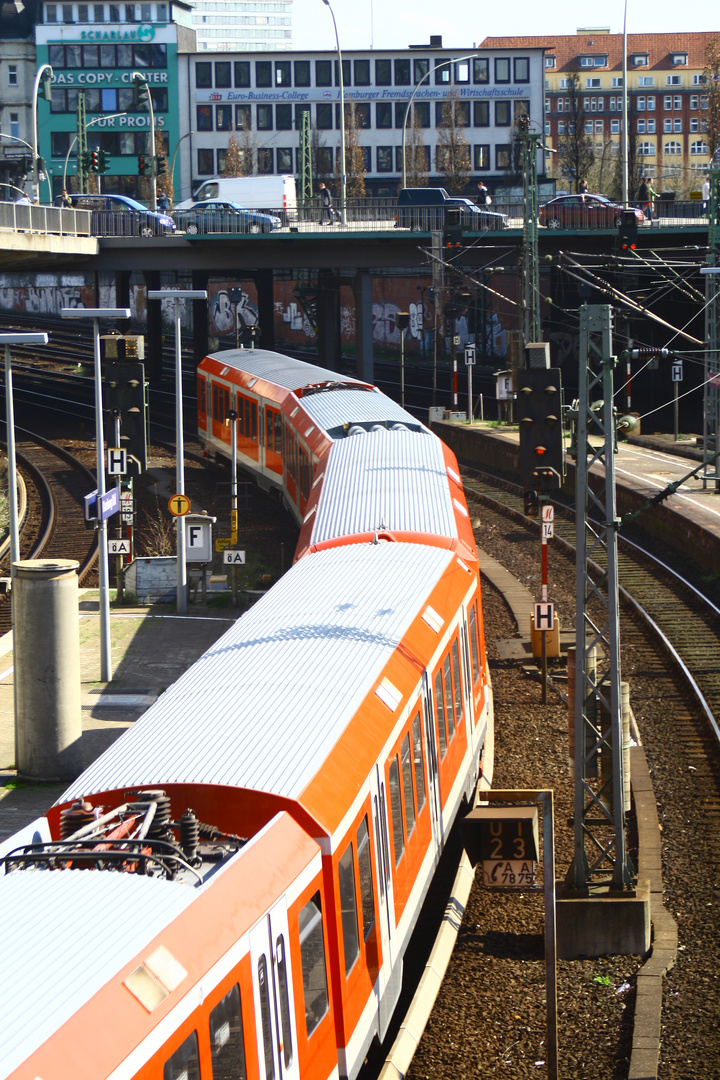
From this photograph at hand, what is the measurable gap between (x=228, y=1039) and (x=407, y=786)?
380cm

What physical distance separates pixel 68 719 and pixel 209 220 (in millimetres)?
32478

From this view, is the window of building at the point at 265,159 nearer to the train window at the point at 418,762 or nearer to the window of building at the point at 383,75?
the window of building at the point at 383,75

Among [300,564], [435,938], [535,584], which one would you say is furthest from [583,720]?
[535,584]

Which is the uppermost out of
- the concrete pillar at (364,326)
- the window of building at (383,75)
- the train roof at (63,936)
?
the window of building at (383,75)

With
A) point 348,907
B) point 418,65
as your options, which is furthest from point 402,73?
point 348,907

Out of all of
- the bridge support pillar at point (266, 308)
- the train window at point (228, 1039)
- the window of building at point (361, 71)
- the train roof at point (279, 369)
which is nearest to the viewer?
the train window at point (228, 1039)

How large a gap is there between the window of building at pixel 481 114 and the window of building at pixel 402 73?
5084 millimetres

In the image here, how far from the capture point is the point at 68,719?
557 inches

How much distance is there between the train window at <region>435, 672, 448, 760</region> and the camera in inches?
413

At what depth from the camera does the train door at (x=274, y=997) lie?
5590 millimetres

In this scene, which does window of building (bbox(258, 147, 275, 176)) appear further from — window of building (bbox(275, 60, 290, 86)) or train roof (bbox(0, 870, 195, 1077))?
train roof (bbox(0, 870, 195, 1077))

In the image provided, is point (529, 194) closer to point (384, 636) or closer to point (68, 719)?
point (68, 719)

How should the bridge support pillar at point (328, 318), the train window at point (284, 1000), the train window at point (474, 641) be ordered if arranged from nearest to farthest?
the train window at point (284, 1000)
the train window at point (474, 641)
the bridge support pillar at point (328, 318)

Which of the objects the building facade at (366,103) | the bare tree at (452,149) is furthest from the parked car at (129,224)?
the building facade at (366,103)
